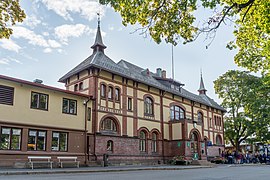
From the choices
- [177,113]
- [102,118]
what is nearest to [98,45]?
[102,118]

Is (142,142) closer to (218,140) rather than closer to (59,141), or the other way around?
(59,141)

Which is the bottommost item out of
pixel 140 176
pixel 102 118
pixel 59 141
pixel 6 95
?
pixel 140 176

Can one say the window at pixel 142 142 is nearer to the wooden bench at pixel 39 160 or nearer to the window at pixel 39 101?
the wooden bench at pixel 39 160

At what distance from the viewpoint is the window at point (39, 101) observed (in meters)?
19.9

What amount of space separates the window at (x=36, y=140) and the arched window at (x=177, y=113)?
54.3ft

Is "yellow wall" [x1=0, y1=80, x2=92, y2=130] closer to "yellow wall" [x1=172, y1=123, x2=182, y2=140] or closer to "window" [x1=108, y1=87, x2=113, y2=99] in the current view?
"window" [x1=108, y1=87, x2=113, y2=99]

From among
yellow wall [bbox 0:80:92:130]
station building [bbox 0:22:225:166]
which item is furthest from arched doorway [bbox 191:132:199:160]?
yellow wall [bbox 0:80:92:130]

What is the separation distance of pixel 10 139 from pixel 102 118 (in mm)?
7899

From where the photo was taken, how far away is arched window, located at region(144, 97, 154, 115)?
97.1 ft

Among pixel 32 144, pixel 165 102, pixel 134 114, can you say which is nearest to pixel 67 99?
pixel 32 144

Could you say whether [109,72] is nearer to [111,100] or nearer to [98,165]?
[111,100]

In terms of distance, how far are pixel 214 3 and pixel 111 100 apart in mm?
17240

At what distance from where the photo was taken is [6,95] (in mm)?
18438

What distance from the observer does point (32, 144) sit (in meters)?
19.4
